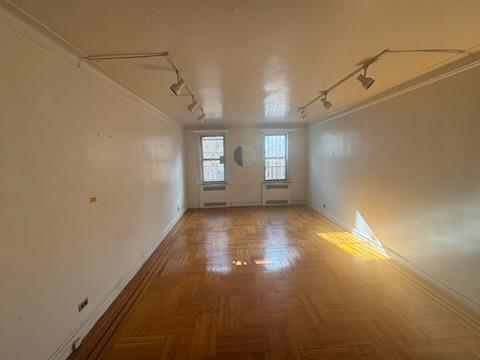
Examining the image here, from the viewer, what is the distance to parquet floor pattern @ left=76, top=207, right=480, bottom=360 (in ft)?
5.73

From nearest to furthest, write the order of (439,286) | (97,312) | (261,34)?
(261,34) < (97,312) < (439,286)

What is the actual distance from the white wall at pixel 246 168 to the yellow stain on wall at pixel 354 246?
2.65 m

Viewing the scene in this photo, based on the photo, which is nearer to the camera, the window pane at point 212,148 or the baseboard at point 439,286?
the baseboard at point 439,286

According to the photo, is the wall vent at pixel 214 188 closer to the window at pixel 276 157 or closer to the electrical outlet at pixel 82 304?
the window at pixel 276 157

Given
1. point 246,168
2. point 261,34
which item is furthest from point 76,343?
point 246,168

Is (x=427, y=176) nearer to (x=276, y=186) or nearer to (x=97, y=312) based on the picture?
(x=97, y=312)

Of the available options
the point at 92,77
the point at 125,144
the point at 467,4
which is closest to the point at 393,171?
the point at 467,4

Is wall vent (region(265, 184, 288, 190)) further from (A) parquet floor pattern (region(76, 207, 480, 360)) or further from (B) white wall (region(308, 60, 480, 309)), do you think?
(A) parquet floor pattern (region(76, 207, 480, 360))

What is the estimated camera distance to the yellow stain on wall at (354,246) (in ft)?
10.8

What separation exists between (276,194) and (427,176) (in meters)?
4.26

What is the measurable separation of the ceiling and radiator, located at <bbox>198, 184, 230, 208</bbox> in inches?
161

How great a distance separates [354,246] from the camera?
11.9 ft

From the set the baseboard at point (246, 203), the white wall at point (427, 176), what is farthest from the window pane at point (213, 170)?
the white wall at point (427, 176)

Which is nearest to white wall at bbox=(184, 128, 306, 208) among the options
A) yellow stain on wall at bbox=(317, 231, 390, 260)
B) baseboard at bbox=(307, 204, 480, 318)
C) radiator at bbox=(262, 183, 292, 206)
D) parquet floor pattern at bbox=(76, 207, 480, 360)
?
radiator at bbox=(262, 183, 292, 206)
